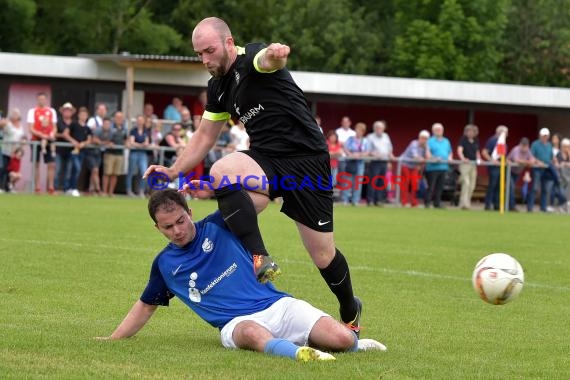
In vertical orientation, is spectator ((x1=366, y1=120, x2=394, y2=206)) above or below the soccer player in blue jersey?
above

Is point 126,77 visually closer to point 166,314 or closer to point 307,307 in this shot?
point 166,314

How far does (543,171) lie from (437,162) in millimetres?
2915

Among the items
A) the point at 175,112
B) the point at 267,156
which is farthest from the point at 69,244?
the point at 175,112

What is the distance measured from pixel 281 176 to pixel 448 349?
4.64 feet

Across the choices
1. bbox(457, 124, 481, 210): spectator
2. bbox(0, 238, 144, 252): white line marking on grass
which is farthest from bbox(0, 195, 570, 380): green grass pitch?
bbox(457, 124, 481, 210): spectator

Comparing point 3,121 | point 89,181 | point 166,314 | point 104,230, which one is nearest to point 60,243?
point 104,230

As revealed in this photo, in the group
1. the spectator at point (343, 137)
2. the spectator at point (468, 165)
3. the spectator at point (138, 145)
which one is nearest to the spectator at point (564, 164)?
the spectator at point (468, 165)

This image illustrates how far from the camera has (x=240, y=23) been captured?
2147 inches

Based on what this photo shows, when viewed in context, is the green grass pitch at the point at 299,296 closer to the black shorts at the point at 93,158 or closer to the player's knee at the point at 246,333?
the player's knee at the point at 246,333

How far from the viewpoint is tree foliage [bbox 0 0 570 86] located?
164ft

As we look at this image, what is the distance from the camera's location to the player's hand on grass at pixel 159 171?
6805mm

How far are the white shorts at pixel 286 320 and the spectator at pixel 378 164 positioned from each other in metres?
19.6

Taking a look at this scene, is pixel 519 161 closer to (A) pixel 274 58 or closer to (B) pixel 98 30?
(A) pixel 274 58

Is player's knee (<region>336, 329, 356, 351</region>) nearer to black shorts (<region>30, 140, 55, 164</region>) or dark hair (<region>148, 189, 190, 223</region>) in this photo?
dark hair (<region>148, 189, 190, 223</region>)
